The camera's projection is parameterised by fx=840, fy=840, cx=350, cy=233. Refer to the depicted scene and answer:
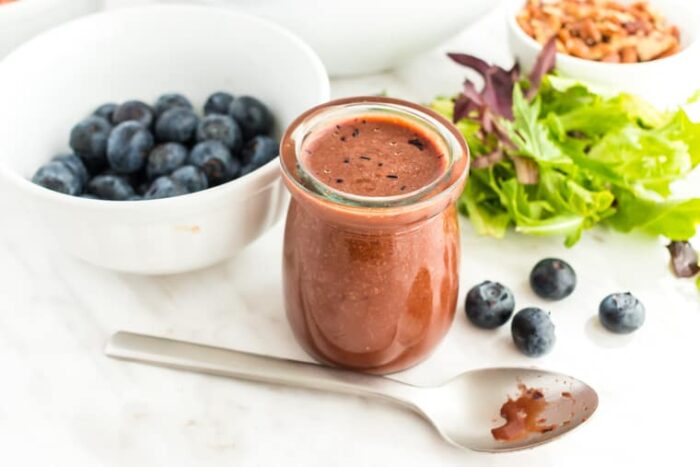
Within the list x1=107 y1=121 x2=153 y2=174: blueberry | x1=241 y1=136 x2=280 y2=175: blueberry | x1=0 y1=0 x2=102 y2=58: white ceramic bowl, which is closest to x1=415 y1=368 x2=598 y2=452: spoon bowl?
x1=241 y1=136 x2=280 y2=175: blueberry

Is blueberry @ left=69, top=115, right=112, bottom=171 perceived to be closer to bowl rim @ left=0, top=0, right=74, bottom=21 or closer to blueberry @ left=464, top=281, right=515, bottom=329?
bowl rim @ left=0, top=0, right=74, bottom=21

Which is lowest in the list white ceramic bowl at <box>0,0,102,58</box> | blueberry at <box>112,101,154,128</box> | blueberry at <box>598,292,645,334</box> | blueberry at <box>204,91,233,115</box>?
blueberry at <box>598,292,645,334</box>

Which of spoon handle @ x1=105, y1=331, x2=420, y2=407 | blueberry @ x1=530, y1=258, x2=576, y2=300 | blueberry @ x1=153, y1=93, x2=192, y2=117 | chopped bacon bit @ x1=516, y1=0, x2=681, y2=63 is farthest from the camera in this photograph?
chopped bacon bit @ x1=516, y1=0, x2=681, y2=63

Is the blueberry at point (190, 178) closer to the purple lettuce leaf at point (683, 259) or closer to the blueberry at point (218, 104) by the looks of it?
the blueberry at point (218, 104)

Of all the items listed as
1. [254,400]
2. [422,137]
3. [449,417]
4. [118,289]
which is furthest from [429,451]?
[118,289]

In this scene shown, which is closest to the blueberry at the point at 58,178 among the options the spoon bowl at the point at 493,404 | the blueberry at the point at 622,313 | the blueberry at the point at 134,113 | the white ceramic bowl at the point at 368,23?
the blueberry at the point at 134,113

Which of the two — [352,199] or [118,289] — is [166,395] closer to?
[118,289]

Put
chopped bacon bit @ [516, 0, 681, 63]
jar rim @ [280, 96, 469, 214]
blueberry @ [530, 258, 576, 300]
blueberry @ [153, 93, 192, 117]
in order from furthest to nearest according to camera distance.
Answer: chopped bacon bit @ [516, 0, 681, 63] < blueberry @ [153, 93, 192, 117] < blueberry @ [530, 258, 576, 300] < jar rim @ [280, 96, 469, 214]
